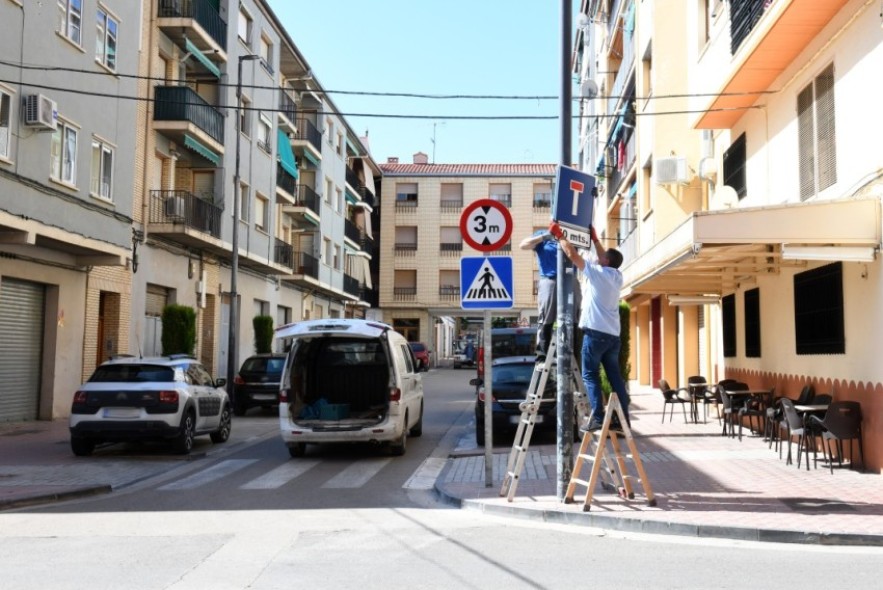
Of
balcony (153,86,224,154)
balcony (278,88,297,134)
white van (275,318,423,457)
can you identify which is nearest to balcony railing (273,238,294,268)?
balcony (278,88,297,134)

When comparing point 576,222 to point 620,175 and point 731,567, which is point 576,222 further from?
point 620,175

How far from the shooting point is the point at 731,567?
21.3 ft

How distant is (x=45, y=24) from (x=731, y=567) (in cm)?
1722

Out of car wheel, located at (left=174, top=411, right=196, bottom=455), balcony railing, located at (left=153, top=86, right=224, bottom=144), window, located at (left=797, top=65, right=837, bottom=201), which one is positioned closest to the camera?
window, located at (left=797, top=65, right=837, bottom=201)

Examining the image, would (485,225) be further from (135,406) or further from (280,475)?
(135,406)

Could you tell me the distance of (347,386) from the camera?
15.3 m

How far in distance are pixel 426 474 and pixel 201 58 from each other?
19.2 metres

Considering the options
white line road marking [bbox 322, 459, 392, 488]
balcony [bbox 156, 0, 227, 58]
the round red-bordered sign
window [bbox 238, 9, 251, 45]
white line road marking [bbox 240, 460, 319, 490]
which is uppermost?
window [bbox 238, 9, 251, 45]

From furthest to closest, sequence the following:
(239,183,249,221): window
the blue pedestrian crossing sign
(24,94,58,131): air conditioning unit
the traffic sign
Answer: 1. (239,183,249,221): window
2. (24,94,58,131): air conditioning unit
3. the blue pedestrian crossing sign
4. the traffic sign

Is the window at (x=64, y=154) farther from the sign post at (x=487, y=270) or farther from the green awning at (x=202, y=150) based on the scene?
the sign post at (x=487, y=270)

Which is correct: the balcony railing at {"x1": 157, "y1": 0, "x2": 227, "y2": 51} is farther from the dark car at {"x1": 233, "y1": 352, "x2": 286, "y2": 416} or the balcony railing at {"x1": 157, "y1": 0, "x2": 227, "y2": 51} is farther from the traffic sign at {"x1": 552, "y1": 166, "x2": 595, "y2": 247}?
the traffic sign at {"x1": 552, "y1": 166, "x2": 595, "y2": 247}

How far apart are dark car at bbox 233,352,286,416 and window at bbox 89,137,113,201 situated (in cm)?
537

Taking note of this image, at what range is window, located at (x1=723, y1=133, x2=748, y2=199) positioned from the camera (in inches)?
660

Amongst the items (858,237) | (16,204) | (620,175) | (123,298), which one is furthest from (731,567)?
(620,175)
